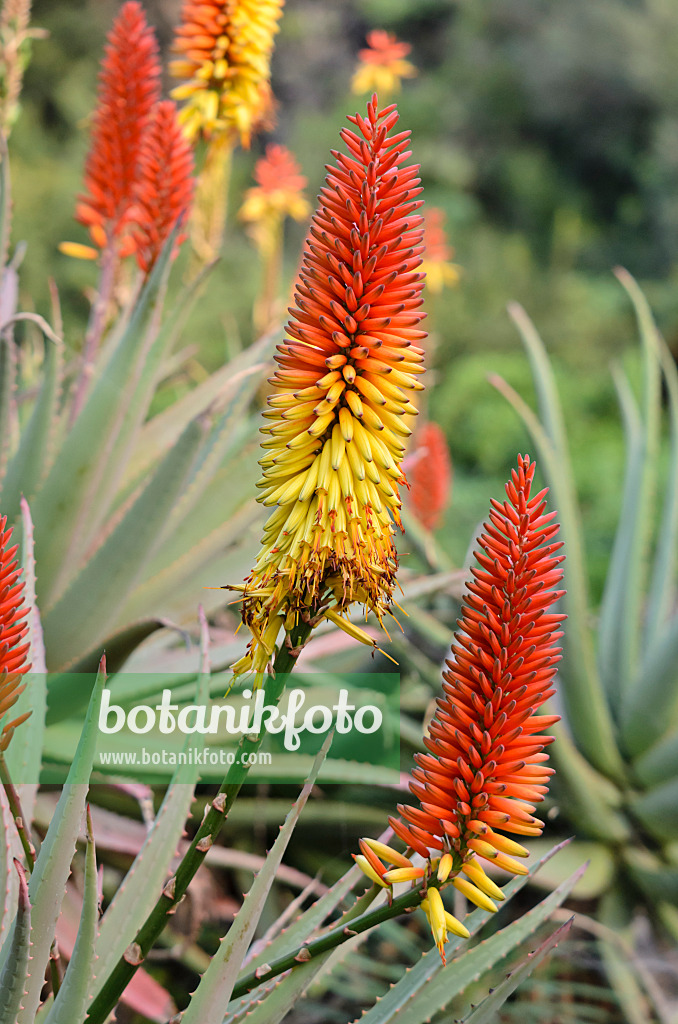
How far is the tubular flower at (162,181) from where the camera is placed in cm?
108

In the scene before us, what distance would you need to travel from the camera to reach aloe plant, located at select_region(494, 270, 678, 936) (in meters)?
1.48

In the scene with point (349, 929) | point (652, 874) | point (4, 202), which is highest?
point (4, 202)

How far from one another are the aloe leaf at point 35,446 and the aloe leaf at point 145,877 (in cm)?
53

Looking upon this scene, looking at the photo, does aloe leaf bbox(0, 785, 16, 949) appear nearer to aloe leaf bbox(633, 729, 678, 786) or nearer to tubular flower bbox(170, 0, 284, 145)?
tubular flower bbox(170, 0, 284, 145)

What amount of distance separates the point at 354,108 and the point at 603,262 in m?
3.21

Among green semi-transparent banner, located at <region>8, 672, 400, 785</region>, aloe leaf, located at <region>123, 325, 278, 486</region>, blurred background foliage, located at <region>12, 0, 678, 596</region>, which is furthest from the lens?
blurred background foliage, located at <region>12, 0, 678, 596</region>

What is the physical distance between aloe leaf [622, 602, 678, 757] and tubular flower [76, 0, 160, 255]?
3.84 feet

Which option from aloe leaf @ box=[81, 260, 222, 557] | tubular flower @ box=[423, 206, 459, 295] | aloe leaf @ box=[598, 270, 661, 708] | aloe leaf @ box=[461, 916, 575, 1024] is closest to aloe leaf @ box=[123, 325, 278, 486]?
aloe leaf @ box=[81, 260, 222, 557]

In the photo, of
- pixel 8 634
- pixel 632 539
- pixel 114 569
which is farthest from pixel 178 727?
pixel 632 539

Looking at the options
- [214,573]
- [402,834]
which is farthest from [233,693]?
[402,834]

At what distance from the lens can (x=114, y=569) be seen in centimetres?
107

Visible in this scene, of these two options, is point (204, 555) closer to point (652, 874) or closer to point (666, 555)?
point (652, 874)

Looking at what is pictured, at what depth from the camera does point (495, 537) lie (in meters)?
0.53

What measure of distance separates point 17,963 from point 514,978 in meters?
0.35
